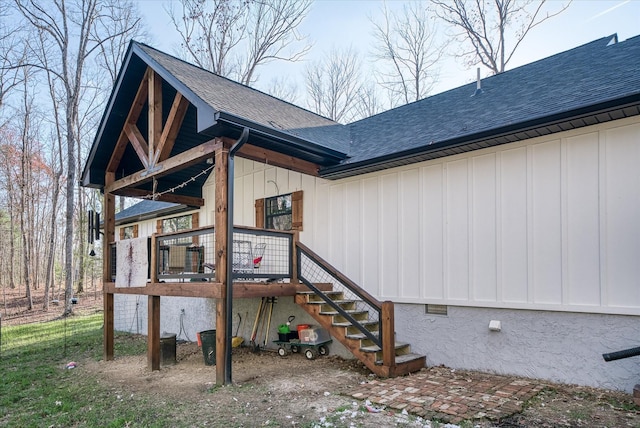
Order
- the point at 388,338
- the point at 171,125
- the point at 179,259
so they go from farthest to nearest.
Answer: the point at 179,259, the point at 171,125, the point at 388,338

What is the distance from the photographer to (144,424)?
15.1 feet

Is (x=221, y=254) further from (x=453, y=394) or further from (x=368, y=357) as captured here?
(x=453, y=394)

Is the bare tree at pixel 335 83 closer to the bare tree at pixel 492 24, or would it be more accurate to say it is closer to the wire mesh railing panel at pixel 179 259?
the bare tree at pixel 492 24

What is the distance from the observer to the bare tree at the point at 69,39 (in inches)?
642

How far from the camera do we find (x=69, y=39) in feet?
56.0

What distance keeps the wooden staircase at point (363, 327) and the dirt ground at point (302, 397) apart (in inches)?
14.0

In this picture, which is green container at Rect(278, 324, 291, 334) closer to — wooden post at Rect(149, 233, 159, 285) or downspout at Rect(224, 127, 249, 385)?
downspout at Rect(224, 127, 249, 385)

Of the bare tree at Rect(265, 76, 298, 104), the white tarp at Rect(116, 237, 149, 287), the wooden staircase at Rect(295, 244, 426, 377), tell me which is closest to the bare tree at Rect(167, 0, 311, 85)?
the bare tree at Rect(265, 76, 298, 104)

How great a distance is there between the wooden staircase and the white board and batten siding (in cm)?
60

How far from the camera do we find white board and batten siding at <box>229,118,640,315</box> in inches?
196

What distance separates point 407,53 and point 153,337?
665 inches

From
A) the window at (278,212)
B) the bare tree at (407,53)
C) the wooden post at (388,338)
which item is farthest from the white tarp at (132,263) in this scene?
the bare tree at (407,53)

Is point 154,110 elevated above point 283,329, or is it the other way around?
point 154,110

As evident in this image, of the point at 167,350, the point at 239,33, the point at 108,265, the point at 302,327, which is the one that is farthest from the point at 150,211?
the point at 239,33
